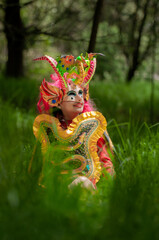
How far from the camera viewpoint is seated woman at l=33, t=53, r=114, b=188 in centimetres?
173

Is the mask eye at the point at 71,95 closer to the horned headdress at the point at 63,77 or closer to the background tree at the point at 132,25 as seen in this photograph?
the horned headdress at the point at 63,77

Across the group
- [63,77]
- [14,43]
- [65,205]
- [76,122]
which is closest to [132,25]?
[14,43]

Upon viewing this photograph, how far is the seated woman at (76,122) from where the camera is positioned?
1.73m

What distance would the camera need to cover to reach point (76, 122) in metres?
1.76

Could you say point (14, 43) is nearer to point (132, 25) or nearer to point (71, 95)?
point (132, 25)

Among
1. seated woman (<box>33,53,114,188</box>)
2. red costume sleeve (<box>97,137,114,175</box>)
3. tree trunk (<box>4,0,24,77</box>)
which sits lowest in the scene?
red costume sleeve (<box>97,137,114,175</box>)

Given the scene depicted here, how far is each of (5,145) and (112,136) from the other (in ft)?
3.51

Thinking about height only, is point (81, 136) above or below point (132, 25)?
below

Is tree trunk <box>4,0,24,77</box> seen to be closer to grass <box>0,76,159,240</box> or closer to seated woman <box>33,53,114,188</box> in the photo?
seated woman <box>33,53,114,188</box>

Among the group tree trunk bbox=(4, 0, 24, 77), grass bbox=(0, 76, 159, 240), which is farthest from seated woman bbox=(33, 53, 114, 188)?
tree trunk bbox=(4, 0, 24, 77)

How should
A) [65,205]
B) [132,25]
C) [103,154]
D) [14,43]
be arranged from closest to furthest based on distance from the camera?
1. [65,205]
2. [103,154]
3. [14,43]
4. [132,25]

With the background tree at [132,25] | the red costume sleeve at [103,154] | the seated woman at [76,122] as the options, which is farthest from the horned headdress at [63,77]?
the background tree at [132,25]

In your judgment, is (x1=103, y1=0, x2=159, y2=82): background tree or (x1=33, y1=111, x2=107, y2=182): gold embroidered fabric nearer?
(x1=33, y1=111, x2=107, y2=182): gold embroidered fabric

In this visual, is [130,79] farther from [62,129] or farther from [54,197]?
[54,197]
